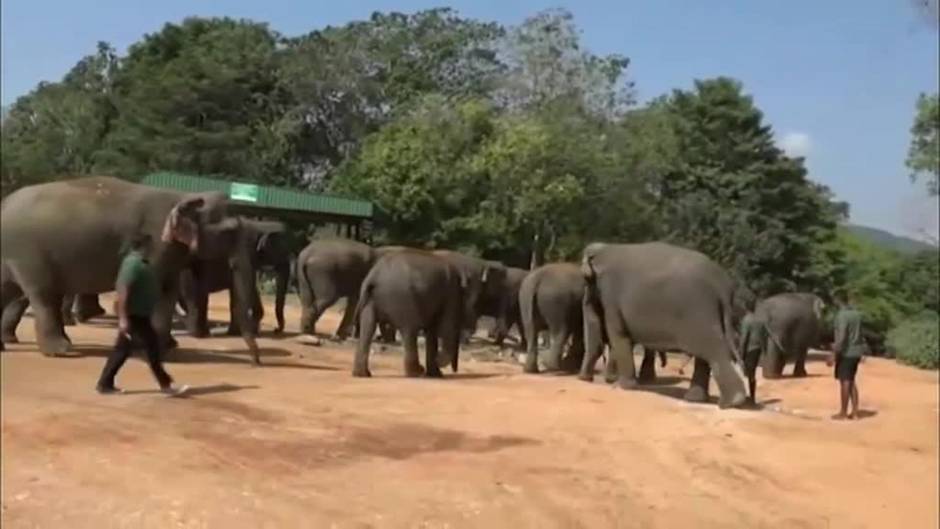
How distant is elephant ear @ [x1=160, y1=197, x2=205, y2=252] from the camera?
3.39 m

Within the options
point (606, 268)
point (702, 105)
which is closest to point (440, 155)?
point (702, 105)

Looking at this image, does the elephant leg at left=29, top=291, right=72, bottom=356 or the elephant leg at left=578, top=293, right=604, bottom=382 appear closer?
the elephant leg at left=29, top=291, right=72, bottom=356

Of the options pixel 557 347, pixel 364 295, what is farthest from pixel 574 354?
pixel 364 295

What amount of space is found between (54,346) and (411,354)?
15.5ft

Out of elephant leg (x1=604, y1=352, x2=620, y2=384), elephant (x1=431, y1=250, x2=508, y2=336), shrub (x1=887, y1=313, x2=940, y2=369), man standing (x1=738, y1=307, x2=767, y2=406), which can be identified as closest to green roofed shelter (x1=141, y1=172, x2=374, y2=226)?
elephant (x1=431, y1=250, x2=508, y2=336)

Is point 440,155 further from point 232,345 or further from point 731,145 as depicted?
point 731,145

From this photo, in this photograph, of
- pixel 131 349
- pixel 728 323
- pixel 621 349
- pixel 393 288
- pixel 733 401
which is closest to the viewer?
pixel 131 349

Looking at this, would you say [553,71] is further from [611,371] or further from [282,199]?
[611,371]

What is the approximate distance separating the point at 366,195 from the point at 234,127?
0.41m

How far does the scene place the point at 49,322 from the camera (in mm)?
3072

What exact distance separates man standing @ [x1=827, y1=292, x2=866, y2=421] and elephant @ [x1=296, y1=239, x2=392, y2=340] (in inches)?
155

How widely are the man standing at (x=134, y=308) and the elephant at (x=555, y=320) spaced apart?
637 cm

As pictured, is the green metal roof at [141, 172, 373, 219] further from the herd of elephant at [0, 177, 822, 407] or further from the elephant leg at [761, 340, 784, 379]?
the elephant leg at [761, 340, 784, 379]

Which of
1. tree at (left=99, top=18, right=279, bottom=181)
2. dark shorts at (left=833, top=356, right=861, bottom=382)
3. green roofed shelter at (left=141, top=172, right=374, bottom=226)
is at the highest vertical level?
tree at (left=99, top=18, right=279, bottom=181)
